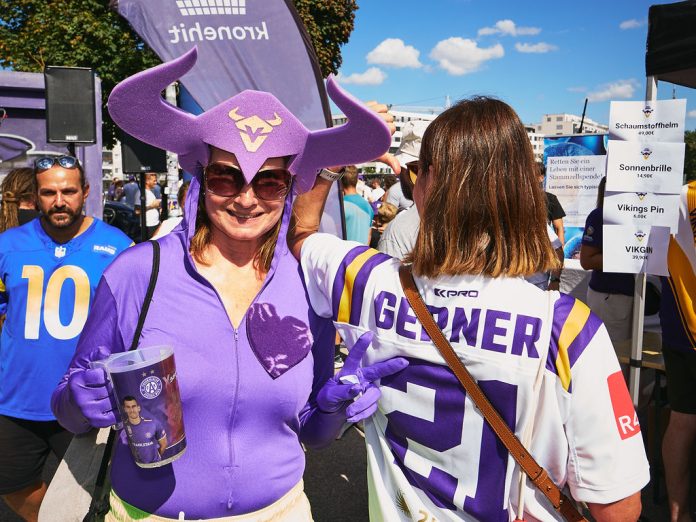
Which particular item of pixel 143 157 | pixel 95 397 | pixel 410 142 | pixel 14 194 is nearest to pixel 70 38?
pixel 143 157

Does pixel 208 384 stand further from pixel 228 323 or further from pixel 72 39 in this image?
pixel 72 39

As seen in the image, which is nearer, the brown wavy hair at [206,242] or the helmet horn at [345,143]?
the helmet horn at [345,143]

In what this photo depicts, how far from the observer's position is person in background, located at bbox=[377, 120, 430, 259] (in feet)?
10.5

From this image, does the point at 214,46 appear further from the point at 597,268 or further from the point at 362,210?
the point at 597,268

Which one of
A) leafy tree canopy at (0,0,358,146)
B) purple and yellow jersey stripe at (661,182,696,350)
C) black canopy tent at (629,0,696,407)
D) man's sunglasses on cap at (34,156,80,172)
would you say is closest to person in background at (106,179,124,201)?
leafy tree canopy at (0,0,358,146)

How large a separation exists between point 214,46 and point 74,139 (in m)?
1.94

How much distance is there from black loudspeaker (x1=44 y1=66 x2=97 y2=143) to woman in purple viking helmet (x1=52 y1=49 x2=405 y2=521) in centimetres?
429

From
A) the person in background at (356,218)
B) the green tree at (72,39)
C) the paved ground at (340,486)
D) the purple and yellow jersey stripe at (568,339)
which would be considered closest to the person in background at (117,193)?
the green tree at (72,39)

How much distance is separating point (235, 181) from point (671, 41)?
2.96 metres

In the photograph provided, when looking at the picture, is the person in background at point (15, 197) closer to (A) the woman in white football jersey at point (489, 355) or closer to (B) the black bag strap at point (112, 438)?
(B) the black bag strap at point (112, 438)

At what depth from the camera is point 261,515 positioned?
1.49 metres

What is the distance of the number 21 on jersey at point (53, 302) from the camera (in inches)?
100

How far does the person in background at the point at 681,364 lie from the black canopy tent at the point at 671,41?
800 millimetres

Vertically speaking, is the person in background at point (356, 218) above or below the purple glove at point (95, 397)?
above
